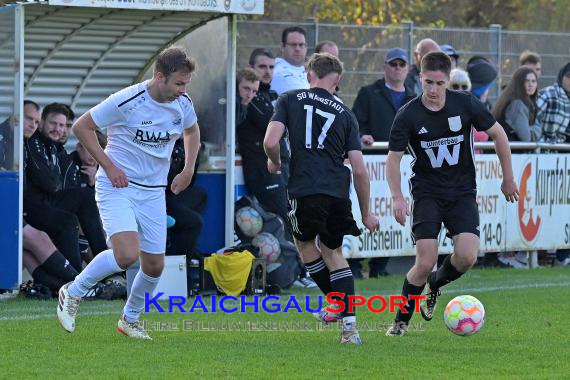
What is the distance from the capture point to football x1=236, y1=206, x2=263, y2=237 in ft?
45.2

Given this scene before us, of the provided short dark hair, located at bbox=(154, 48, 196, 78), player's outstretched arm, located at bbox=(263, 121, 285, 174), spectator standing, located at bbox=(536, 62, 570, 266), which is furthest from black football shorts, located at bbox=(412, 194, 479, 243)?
spectator standing, located at bbox=(536, 62, 570, 266)

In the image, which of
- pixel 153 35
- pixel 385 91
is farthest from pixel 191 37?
pixel 385 91

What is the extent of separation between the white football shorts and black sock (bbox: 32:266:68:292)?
2.90m

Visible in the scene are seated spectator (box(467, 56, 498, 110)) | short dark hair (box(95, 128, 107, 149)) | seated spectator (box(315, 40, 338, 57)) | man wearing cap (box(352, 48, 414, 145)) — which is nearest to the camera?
short dark hair (box(95, 128, 107, 149))

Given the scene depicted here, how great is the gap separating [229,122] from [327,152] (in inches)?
167

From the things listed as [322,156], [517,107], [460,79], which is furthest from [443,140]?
[517,107]

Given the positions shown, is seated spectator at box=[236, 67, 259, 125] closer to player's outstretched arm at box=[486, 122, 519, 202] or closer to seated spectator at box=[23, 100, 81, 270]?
seated spectator at box=[23, 100, 81, 270]

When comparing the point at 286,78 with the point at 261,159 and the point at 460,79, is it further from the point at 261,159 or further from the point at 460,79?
the point at 460,79

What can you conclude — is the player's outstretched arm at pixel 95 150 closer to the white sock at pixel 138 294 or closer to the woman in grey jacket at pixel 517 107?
the white sock at pixel 138 294

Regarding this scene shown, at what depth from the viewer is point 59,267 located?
12.3 m

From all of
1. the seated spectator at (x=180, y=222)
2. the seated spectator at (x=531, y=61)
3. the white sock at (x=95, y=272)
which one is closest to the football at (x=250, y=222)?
the seated spectator at (x=180, y=222)

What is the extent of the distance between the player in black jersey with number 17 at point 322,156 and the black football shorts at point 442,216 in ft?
1.45

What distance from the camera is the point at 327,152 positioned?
9.80 meters

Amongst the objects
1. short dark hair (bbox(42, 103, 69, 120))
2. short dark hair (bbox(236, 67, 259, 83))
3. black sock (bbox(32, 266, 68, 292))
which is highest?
short dark hair (bbox(236, 67, 259, 83))
